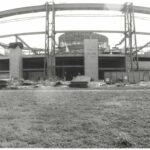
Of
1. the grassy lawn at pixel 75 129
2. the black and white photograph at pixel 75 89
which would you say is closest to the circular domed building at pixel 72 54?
the black and white photograph at pixel 75 89

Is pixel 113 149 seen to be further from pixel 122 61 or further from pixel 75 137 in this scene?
pixel 122 61

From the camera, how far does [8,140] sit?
3738 millimetres

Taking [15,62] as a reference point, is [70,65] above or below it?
below

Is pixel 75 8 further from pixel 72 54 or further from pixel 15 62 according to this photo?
pixel 15 62

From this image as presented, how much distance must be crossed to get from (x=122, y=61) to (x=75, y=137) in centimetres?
3485

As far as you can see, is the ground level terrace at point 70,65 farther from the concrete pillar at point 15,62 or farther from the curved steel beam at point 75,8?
the curved steel beam at point 75,8

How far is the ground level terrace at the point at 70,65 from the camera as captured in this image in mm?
36681

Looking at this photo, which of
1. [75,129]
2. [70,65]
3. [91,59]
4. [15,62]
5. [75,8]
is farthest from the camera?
[70,65]

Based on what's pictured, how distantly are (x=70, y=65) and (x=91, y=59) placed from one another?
19.1 feet

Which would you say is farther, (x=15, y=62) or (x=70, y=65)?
(x=70, y=65)

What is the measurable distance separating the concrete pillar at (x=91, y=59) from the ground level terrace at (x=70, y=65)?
98.1 inches

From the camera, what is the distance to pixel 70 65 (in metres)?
37.5

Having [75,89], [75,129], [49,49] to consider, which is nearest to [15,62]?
[49,49]

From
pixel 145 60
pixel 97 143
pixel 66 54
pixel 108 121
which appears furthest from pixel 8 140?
pixel 145 60
